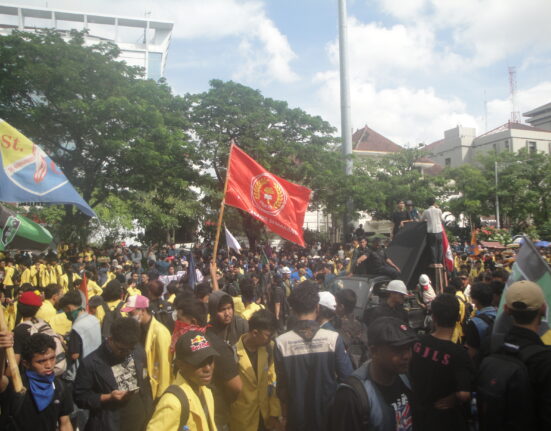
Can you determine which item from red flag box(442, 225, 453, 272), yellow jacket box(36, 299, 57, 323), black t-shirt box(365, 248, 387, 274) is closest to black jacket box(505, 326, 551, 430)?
black t-shirt box(365, 248, 387, 274)

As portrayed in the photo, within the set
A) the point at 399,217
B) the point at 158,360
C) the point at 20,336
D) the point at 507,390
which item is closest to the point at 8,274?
the point at 20,336

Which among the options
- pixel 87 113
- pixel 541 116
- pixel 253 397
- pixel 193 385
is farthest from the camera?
pixel 541 116

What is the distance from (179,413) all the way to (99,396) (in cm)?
135

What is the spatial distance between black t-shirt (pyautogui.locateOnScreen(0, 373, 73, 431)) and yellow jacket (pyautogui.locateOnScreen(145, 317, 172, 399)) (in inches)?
31.9

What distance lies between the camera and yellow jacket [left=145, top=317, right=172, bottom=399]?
4328 mm

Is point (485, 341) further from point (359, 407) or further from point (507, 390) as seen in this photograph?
point (359, 407)

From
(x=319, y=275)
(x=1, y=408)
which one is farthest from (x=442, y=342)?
(x=319, y=275)

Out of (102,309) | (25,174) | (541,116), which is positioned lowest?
(102,309)

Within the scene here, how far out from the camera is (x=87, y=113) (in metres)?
20.7

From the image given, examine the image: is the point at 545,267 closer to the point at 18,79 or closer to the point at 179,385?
the point at 179,385

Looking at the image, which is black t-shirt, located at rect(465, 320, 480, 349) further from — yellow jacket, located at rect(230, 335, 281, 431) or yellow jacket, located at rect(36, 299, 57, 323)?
yellow jacket, located at rect(36, 299, 57, 323)

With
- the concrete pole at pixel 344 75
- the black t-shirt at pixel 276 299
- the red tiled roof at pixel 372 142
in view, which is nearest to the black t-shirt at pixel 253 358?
the black t-shirt at pixel 276 299

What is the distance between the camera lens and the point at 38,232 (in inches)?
216

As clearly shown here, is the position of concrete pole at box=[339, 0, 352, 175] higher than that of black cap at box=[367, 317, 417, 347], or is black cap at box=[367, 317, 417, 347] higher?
concrete pole at box=[339, 0, 352, 175]
